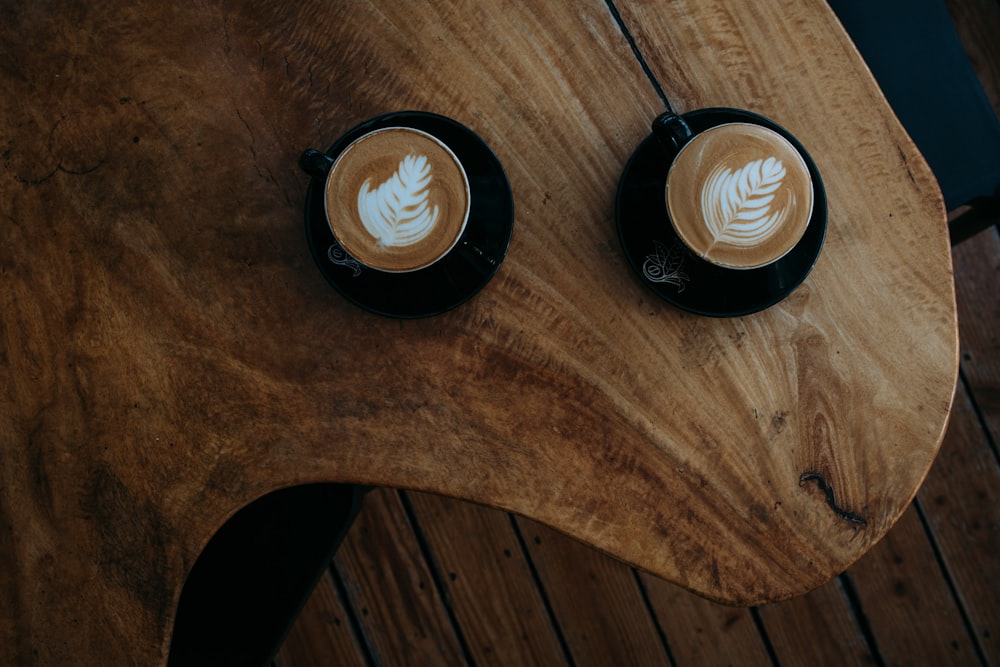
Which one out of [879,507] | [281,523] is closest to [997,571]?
[879,507]

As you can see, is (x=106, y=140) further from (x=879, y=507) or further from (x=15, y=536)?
(x=879, y=507)

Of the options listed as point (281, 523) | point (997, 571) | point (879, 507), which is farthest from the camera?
point (997, 571)

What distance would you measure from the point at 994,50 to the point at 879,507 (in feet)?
4.52

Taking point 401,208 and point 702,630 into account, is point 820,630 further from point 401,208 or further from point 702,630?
point 401,208

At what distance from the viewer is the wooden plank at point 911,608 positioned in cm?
147

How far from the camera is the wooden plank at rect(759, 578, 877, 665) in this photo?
1460 mm

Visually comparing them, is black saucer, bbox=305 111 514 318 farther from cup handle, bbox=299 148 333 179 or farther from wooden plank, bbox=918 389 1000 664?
wooden plank, bbox=918 389 1000 664

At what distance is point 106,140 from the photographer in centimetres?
81

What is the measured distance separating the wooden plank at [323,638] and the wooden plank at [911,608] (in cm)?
112

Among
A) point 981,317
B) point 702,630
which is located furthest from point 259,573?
point 981,317

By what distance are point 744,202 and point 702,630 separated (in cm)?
113

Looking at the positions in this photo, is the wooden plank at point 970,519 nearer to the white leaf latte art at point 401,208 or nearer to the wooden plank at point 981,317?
the wooden plank at point 981,317

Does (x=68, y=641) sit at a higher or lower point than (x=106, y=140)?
lower

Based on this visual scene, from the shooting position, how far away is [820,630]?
146 centimetres
